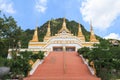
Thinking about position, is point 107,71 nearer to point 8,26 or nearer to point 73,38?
point 8,26

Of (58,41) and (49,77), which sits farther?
(58,41)

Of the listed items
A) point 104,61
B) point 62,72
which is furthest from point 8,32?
point 104,61

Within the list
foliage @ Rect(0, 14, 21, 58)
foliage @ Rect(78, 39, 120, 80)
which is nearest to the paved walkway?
foliage @ Rect(78, 39, 120, 80)

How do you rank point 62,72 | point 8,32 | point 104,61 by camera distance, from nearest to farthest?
point 104,61 → point 62,72 → point 8,32

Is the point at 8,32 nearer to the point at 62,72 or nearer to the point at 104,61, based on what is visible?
the point at 62,72

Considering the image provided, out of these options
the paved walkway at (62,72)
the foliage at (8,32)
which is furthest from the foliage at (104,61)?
the foliage at (8,32)

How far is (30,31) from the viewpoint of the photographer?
7188 cm

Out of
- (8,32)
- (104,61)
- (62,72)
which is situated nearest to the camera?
(104,61)

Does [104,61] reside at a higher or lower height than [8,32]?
lower

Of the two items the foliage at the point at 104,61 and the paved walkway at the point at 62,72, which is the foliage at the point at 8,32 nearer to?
the paved walkway at the point at 62,72

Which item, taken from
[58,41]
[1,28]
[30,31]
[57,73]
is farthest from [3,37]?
[30,31]

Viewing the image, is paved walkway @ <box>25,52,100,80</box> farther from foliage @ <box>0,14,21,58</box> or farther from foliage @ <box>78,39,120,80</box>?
foliage @ <box>0,14,21,58</box>

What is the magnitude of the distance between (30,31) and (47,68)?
5214cm

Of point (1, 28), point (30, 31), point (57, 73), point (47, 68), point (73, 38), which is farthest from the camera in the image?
point (30, 31)
